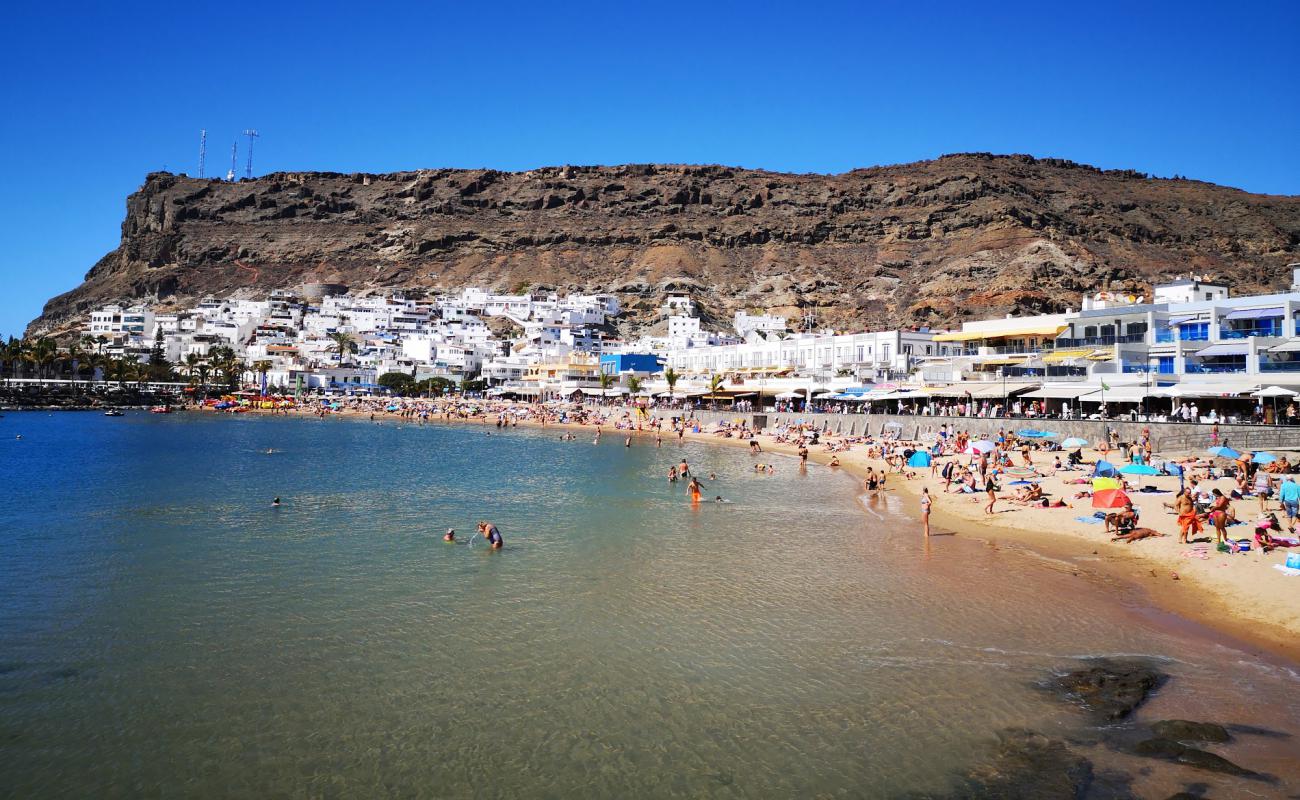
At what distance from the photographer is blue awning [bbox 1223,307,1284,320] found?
34781mm

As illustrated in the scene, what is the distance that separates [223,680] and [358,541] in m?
8.75

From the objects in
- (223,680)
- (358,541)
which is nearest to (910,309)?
(358,541)

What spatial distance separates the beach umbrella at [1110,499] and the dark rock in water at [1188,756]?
12025 millimetres

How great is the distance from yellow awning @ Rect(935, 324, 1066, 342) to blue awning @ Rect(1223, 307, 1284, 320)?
25.8 ft

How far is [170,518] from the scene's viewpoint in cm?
2112

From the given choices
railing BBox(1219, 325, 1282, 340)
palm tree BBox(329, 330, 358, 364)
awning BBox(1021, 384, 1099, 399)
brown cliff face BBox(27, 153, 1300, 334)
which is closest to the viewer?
railing BBox(1219, 325, 1282, 340)

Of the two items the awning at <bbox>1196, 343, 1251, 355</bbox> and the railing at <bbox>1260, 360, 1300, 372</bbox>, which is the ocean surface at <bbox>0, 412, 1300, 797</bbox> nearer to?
the railing at <bbox>1260, 360, 1300, 372</bbox>

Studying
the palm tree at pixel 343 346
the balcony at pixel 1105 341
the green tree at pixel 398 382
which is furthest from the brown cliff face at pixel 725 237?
the balcony at pixel 1105 341

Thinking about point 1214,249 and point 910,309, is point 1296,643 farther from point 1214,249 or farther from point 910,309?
point 1214,249

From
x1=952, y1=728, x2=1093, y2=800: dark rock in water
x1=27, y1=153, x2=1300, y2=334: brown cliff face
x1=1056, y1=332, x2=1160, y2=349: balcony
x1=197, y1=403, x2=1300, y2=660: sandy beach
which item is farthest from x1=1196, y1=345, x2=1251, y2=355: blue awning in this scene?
x1=27, y1=153, x2=1300, y2=334: brown cliff face

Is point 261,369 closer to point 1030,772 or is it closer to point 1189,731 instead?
point 1030,772

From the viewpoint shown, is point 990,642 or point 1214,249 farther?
point 1214,249

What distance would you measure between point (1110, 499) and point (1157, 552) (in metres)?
3.11

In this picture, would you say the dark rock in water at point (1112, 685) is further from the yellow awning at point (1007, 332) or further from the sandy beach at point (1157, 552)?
the yellow awning at point (1007, 332)
